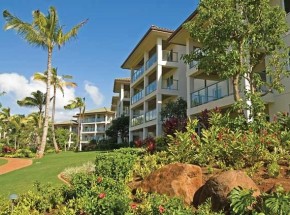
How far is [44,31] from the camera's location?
93.7 ft

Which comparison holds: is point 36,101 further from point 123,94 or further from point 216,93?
point 216,93

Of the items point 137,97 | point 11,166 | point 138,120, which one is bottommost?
point 11,166

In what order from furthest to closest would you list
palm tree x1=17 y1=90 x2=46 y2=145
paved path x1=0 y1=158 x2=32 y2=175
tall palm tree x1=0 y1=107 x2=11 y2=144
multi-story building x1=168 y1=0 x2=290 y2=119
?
tall palm tree x1=0 y1=107 x2=11 y2=144 → palm tree x1=17 y1=90 x2=46 y2=145 → paved path x1=0 y1=158 x2=32 y2=175 → multi-story building x1=168 y1=0 x2=290 y2=119

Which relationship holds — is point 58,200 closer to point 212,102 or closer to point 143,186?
point 143,186

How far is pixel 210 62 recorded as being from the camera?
13023 mm

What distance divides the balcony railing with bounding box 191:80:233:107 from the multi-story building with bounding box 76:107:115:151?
59.4 m

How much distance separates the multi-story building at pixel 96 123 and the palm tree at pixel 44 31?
51208mm

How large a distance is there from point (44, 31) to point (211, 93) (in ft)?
54.4

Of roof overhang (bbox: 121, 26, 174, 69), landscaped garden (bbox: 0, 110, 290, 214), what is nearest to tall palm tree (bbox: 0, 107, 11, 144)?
roof overhang (bbox: 121, 26, 174, 69)

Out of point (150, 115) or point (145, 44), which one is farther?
point (145, 44)

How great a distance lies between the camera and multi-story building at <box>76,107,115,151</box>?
265ft

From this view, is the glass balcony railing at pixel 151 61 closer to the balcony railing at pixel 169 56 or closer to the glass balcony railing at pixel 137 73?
the balcony railing at pixel 169 56

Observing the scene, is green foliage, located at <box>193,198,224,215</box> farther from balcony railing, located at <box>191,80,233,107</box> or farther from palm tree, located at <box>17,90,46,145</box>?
palm tree, located at <box>17,90,46,145</box>

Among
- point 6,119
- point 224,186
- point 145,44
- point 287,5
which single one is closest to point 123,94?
point 145,44
